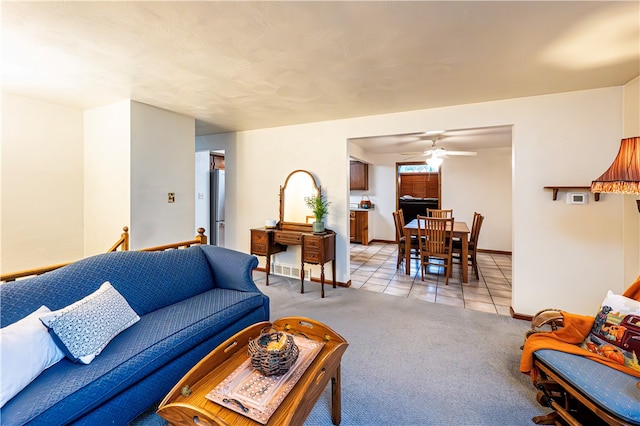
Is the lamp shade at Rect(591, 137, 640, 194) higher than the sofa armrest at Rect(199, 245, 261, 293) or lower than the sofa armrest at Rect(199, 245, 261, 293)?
higher

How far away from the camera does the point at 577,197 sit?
9.21 ft

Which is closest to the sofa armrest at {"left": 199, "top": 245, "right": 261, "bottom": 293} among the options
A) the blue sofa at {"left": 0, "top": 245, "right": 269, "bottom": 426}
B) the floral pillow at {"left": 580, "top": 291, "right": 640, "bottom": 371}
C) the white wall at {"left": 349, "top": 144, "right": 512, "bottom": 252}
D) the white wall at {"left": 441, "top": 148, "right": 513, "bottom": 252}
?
the blue sofa at {"left": 0, "top": 245, "right": 269, "bottom": 426}

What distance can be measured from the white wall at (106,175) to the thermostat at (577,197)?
4812 millimetres

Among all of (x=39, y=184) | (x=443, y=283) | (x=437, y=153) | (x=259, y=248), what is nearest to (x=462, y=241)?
(x=443, y=283)

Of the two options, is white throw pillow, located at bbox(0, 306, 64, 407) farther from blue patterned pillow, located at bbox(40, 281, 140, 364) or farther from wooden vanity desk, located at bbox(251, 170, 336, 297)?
wooden vanity desk, located at bbox(251, 170, 336, 297)

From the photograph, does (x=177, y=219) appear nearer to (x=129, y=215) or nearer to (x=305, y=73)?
(x=129, y=215)

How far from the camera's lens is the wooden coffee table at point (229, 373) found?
1088mm

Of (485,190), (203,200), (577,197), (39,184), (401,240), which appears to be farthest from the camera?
(485,190)

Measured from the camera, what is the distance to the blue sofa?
125 centimetres

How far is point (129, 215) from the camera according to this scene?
322 centimetres

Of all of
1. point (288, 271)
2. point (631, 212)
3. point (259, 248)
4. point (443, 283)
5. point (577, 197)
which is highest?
point (577, 197)

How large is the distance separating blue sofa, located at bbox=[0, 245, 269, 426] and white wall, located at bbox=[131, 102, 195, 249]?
3.83 ft

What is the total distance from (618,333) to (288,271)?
3.67 m

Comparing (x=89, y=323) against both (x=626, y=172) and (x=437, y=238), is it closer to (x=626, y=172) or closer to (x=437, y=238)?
(x=626, y=172)
